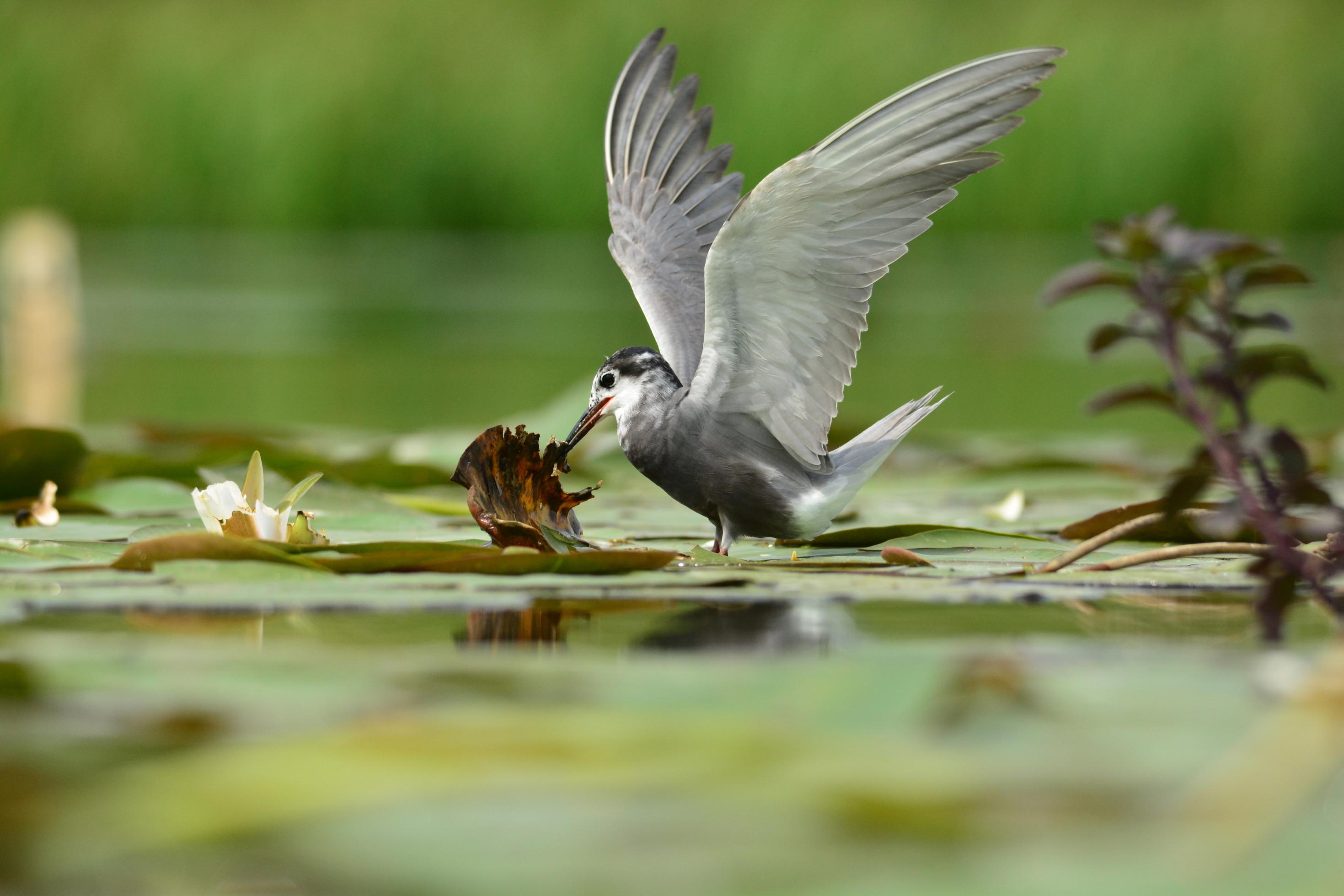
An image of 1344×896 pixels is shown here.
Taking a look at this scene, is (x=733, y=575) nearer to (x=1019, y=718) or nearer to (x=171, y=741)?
(x=1019, y=718)

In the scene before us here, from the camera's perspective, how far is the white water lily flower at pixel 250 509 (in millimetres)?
2096

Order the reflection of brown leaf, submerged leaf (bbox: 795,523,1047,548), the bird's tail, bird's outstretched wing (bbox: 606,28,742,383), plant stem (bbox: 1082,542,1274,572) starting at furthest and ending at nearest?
bird's outstretched wing (bbox: 606,28,742,383), the bird's tail, submerged leaf (bbox: 795,523,1047,548), the reflection of brown leaf, plant stem (bbox: 1082,542,1274,572)

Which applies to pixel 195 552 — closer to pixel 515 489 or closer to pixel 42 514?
pixel 515 489

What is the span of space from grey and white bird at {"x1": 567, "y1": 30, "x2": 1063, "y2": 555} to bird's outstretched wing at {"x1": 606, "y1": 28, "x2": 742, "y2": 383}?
11 centimetres

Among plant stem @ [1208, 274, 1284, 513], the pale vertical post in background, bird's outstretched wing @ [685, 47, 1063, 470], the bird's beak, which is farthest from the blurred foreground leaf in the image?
the pale vertical post in background

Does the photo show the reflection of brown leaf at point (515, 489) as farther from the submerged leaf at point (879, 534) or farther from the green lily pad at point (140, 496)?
the green lily pad at point (140, 496)

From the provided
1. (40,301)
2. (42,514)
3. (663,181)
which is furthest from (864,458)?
(40,301)

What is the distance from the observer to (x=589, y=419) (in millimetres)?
2744

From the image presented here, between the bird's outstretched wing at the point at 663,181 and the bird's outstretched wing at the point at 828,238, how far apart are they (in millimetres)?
516

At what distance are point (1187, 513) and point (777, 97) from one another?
9.95 meters

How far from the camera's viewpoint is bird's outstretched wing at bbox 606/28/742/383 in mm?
3102

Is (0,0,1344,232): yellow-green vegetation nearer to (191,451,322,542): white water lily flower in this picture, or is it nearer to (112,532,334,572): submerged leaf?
(191,451,322,542): white water lily flower

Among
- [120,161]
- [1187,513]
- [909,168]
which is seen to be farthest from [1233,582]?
[120,161]

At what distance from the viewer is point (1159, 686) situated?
4.04 ft
